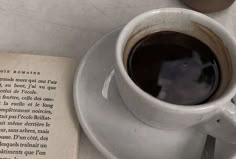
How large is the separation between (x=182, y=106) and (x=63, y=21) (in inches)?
11.1

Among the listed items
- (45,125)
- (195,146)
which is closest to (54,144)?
(45,125)

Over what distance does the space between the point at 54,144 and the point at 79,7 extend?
0.25m

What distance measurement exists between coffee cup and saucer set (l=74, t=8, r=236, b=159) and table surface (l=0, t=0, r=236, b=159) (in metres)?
0.08

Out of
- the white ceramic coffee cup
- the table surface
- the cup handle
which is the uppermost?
the table surface

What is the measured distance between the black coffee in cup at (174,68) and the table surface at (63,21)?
0.12 meters

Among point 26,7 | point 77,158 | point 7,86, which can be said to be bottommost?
point 77,158

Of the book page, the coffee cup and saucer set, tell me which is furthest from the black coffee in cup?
the book page

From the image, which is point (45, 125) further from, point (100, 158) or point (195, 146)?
point (195, 146)

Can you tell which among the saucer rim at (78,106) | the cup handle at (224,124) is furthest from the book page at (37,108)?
the cup handle at (224,124)

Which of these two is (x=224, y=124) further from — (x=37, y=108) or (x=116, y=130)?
(x=37, y=108)

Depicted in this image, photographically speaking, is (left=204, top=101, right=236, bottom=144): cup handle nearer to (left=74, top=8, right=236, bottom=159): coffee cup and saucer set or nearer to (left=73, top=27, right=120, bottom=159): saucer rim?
(left=74, top=8, right=236, bottom=159): coffee cup and saucer set

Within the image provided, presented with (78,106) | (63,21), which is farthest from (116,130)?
(63,21)

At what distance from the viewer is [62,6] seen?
605mm

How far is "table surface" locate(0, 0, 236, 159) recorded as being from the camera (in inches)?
22.1
